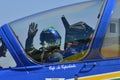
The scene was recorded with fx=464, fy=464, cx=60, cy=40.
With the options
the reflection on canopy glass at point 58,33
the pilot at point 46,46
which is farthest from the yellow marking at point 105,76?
the pilot at point 46,46

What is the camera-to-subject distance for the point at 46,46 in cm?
504

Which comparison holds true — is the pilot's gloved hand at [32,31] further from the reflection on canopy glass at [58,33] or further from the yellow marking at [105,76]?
the yellow marking at [105,76]

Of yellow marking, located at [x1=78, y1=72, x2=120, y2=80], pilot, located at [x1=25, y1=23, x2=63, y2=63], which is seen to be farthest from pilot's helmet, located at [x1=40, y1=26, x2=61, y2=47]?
yellow marking, located at [x1=78, y1=72, x2=120, y2=80]

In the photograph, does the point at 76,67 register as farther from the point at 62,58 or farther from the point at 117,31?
the point at 117,31

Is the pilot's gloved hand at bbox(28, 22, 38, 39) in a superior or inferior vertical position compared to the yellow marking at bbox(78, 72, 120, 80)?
superior

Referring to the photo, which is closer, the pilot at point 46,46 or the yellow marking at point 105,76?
the yellow marking at point 105,76

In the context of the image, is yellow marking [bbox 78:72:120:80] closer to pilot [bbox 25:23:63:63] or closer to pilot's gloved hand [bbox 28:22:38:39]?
pilot [bbox 25:23:63:63]

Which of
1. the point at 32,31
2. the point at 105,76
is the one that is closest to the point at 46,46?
the point at 32,31

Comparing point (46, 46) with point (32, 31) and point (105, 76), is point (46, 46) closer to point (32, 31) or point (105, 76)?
point (32, 31)

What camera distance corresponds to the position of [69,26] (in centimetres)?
521

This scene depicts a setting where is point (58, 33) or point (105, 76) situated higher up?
point (58, 33)

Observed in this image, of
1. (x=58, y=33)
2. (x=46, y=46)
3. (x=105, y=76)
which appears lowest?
(x=105, y=76)

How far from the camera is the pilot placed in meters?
4.98

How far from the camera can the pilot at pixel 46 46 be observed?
498 centimetres
